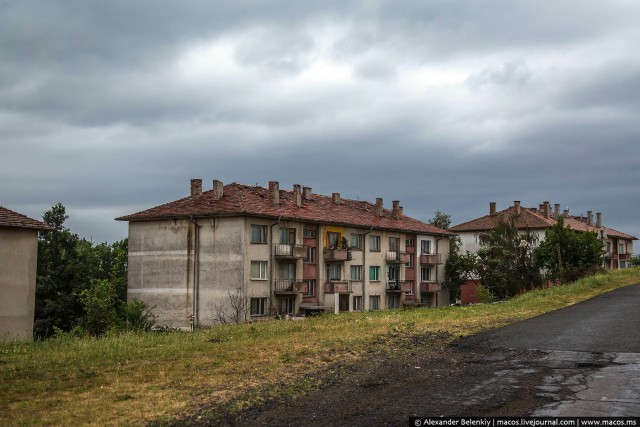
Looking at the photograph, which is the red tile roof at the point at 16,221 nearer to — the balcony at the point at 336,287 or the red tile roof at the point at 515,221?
the balcony at the point at 336,287

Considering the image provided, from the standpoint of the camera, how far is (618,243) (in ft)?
369

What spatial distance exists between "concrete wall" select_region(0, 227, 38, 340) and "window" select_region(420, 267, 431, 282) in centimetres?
4777

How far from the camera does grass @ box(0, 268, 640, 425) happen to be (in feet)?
35.3

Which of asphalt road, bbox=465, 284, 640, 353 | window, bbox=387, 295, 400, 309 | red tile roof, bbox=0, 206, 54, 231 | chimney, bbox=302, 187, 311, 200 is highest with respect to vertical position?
chimney, bbox=302, 187, 311, 200

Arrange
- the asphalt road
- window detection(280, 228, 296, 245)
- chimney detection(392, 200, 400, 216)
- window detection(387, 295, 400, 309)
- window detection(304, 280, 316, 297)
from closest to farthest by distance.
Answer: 1. the asphalt road
2. window detection(280, 228, 296, 245)
3. window detection(304, 280, 316, 297)
4. window detection(387, 295, 400, 309)
5. chimney detection(392, 200, 400, 216)

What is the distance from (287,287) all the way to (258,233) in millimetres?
4843

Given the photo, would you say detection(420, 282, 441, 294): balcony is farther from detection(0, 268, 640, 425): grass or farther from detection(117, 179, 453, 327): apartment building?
detection(0, 268, 640, 425): grass

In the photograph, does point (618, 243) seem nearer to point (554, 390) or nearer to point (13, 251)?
point (13, 251)

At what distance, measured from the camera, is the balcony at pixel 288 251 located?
54.8 meters

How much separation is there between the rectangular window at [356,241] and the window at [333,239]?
2.43 m

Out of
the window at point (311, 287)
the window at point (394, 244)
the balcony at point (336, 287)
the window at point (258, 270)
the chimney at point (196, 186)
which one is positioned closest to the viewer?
the window at point (258, 270)

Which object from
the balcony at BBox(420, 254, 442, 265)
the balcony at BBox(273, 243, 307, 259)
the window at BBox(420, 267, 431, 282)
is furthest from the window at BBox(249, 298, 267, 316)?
the window at BBox(420, 267, 431, 282)

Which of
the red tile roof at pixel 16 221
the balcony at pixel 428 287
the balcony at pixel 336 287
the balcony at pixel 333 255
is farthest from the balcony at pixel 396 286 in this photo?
the red tile roof at pixel 16 221

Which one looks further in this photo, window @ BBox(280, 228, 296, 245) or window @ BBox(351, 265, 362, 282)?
window @ BBox(351, 265, 362, 282)
